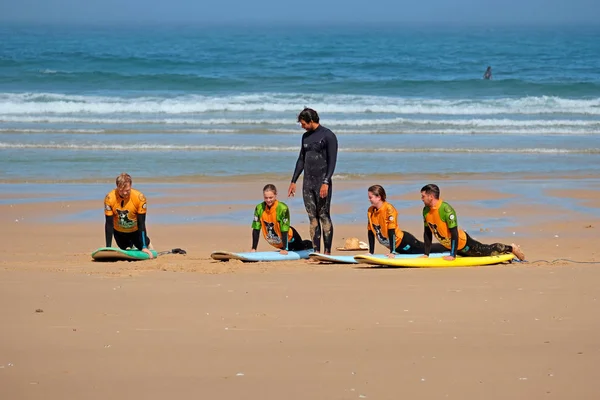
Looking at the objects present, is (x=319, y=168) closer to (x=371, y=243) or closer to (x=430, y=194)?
(x=371, y=243)

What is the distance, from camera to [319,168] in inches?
371

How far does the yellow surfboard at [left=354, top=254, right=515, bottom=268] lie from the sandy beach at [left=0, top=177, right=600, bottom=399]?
195 mm

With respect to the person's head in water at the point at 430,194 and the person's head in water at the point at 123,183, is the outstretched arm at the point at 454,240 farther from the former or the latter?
the person's head in water at the point at 123,183

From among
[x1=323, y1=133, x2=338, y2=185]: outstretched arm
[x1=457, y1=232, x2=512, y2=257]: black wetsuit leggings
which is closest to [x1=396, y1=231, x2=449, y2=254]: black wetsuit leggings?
[x1=457, y1=232, x2=512, y2=257]: black wetsuit leggings

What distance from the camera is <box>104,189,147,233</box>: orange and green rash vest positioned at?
9172mm

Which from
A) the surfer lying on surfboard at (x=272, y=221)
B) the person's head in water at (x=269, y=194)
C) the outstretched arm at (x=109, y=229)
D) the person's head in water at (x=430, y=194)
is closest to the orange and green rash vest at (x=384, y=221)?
the person's head in water at (x=430, y=194)

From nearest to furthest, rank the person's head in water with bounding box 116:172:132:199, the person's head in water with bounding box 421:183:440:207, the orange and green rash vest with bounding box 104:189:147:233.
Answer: the person's head in water with bounding box 421:183:440:207
the person's head in water with bounding box 116:172:132:199
the orange and green rash vest with bounding box 104:189:147:233

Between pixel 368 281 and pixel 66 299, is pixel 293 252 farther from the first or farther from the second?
pixel 66 299

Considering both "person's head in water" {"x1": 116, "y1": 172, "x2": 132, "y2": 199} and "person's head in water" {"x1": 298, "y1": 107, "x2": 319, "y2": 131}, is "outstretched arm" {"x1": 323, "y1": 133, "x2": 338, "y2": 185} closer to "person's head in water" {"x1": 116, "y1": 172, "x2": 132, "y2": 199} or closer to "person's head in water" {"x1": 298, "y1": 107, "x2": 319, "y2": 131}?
"person's head in water" {"x1": 298, "y1": 107, "x2": 319, "y2": 131}

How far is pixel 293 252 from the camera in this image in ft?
31.2

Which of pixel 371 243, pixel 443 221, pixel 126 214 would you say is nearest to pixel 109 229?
pixel 126 214

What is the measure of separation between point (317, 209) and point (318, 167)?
0.46 meters

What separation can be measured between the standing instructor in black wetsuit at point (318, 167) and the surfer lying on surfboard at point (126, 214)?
1.54m

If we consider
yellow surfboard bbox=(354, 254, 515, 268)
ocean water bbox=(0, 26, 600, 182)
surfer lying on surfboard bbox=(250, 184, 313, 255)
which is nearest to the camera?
yellow surfboard bbox=(354, 254, 515, 268)
